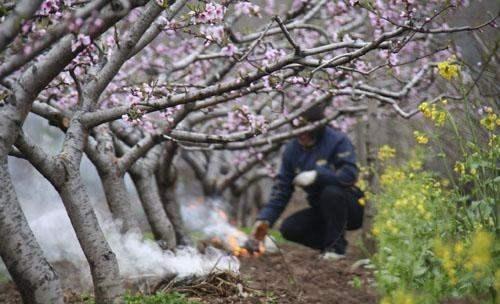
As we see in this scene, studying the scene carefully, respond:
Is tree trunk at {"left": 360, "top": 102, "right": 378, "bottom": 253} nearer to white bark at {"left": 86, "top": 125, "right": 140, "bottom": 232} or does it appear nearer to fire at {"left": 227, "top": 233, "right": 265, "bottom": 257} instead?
fire at {"left": 227, "top": 233, "right": 265, "bottom": 257}

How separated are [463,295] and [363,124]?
16.1 ft

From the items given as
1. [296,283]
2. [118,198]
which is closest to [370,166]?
[296,283]

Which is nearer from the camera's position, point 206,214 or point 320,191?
point 320,191

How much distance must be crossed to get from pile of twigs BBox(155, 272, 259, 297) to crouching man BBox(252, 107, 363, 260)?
2.22 m

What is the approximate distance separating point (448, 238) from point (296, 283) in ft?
6.34

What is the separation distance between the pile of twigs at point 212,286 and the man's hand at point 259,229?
7.49 ft

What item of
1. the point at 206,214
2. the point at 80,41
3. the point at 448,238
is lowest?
the point at 448,238

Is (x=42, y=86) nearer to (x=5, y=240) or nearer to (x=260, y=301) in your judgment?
(x=5, y=240)

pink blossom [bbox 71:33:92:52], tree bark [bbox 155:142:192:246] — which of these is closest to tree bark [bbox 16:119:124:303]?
pink blossom [bbox 71:33:92:52]

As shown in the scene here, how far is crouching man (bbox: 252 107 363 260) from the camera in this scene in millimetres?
6852

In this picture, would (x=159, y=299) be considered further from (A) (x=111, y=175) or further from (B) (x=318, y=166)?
(B) (x=318, y=166)

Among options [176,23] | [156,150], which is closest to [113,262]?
[176,23]

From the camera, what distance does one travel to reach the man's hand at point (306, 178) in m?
6.76

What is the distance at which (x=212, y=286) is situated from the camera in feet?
15.0
